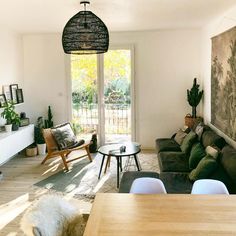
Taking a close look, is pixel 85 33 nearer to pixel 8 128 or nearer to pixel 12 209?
pixel 12 209

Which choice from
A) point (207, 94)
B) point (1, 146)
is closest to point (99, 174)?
point (1, 146)

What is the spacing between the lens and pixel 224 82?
4473 millimetres

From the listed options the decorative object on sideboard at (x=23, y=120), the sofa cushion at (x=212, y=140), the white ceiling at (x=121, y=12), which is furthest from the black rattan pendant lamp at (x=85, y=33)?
the decorative object on sideboard at (x=23, y=120)

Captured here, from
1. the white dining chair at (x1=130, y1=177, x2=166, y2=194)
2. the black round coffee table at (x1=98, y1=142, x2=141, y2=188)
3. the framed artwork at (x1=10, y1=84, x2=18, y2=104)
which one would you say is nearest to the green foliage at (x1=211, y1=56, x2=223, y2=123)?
the black round coffee table at (x1=98, y1=142, x2=141, y2=188)

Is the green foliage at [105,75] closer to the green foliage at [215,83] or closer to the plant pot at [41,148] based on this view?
the plant pot at [41,148]

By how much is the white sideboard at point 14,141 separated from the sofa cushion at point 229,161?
11.0 ft

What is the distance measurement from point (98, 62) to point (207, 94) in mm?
2304

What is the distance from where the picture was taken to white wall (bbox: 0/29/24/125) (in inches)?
226

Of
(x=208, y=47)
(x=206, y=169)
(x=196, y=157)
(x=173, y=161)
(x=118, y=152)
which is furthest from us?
(x=208, y=47)

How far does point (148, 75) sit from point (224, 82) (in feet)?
7.35

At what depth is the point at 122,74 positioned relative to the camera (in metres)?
6.55

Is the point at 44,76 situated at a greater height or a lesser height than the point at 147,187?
greater

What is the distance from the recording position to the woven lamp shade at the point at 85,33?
10.1ft

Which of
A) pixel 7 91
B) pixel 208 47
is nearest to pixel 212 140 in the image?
pixel 208 47
